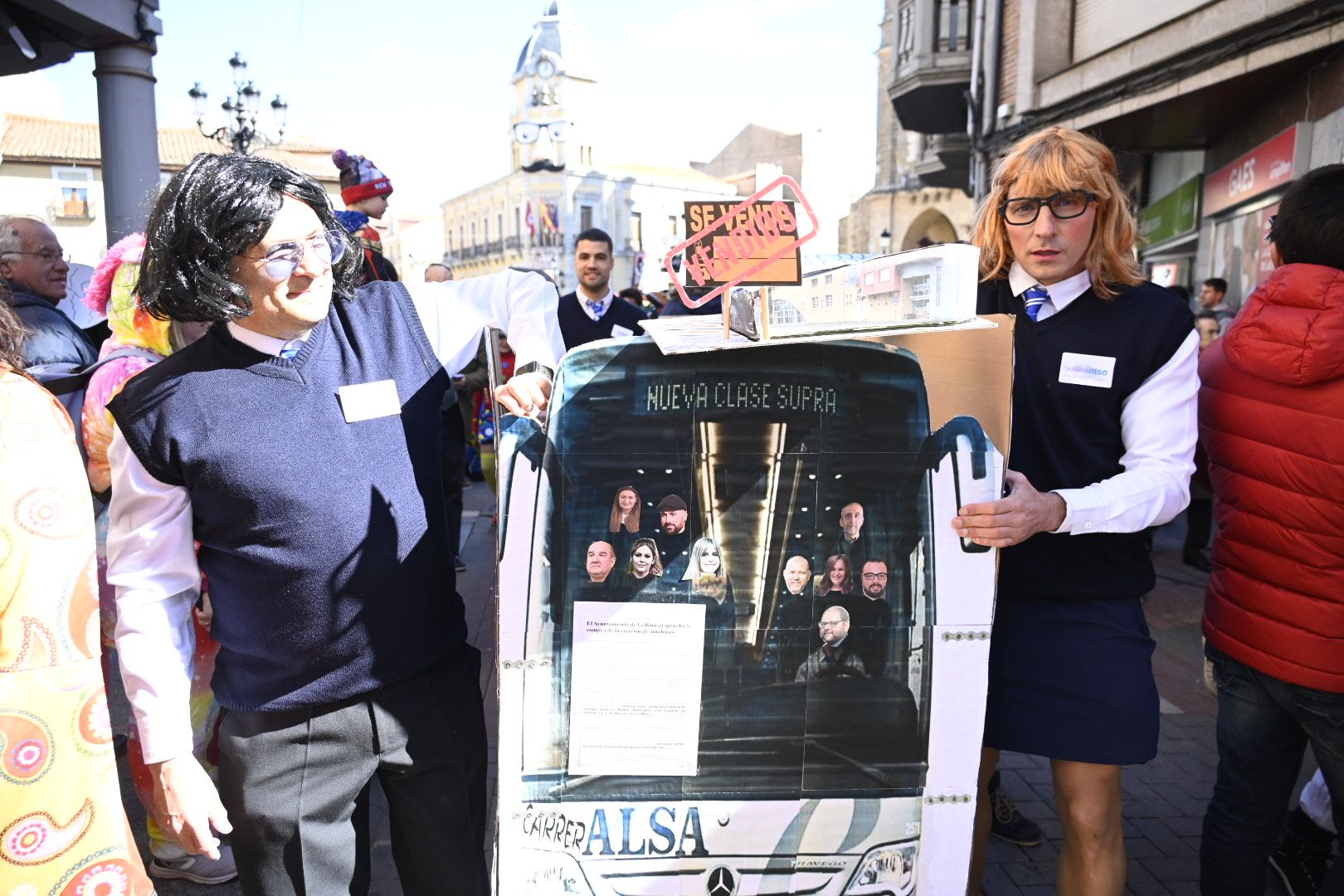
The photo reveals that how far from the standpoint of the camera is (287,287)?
162 cm

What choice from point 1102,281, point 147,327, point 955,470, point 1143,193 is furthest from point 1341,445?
point 1143,193

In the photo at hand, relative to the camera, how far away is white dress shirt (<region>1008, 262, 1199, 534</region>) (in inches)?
73.6

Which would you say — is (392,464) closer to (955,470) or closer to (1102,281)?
Answer: (955,470)

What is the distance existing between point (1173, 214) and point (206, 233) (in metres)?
12.0

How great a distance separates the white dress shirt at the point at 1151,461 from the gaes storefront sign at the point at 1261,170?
640 cm

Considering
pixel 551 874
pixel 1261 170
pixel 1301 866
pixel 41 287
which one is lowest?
pixel 1301 866

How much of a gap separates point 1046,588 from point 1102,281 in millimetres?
714

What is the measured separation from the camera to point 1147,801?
10.7 feet

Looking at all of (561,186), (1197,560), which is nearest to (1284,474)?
(1197,560)

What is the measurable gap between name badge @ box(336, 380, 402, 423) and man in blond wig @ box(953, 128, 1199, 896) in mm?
1346

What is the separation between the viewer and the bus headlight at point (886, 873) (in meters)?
1.85

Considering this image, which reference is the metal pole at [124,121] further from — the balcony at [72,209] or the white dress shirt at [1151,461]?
the balcony at [72,209]

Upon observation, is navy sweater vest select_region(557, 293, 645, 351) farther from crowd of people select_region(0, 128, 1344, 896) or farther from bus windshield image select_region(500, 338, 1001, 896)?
bus windshield image select_region(500, 338, 1001, 896)

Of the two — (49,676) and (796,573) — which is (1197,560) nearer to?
(796,573)
